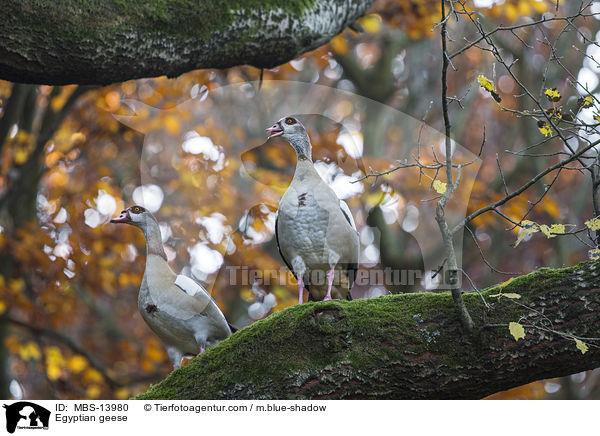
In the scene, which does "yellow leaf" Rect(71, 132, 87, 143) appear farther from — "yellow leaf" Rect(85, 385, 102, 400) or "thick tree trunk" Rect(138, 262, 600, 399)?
"thick tree trunk" Rect(138, 262, 600, 399)

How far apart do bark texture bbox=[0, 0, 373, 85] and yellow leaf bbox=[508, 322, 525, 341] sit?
2.24m

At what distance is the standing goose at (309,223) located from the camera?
3709mm

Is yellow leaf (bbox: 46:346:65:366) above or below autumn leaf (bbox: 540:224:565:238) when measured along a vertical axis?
above

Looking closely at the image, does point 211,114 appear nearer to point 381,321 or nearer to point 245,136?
point 245,136

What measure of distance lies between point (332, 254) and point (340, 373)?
0.98 metres

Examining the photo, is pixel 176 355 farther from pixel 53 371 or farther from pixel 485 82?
pixel 53 371

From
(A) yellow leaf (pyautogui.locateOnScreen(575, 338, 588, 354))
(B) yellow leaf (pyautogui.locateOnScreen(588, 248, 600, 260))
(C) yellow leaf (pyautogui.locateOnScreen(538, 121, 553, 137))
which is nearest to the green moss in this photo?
(C) yellow leaf (pyautogui.locateOnScreen(538, 121, 553, 137))

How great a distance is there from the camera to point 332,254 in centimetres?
387

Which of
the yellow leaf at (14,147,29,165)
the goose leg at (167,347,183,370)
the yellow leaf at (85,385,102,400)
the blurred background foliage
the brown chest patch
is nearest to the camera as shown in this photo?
the brown chest patch

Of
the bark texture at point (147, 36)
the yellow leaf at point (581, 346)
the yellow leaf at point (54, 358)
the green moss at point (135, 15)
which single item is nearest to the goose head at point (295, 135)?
the bark texture at point (147, 36)
